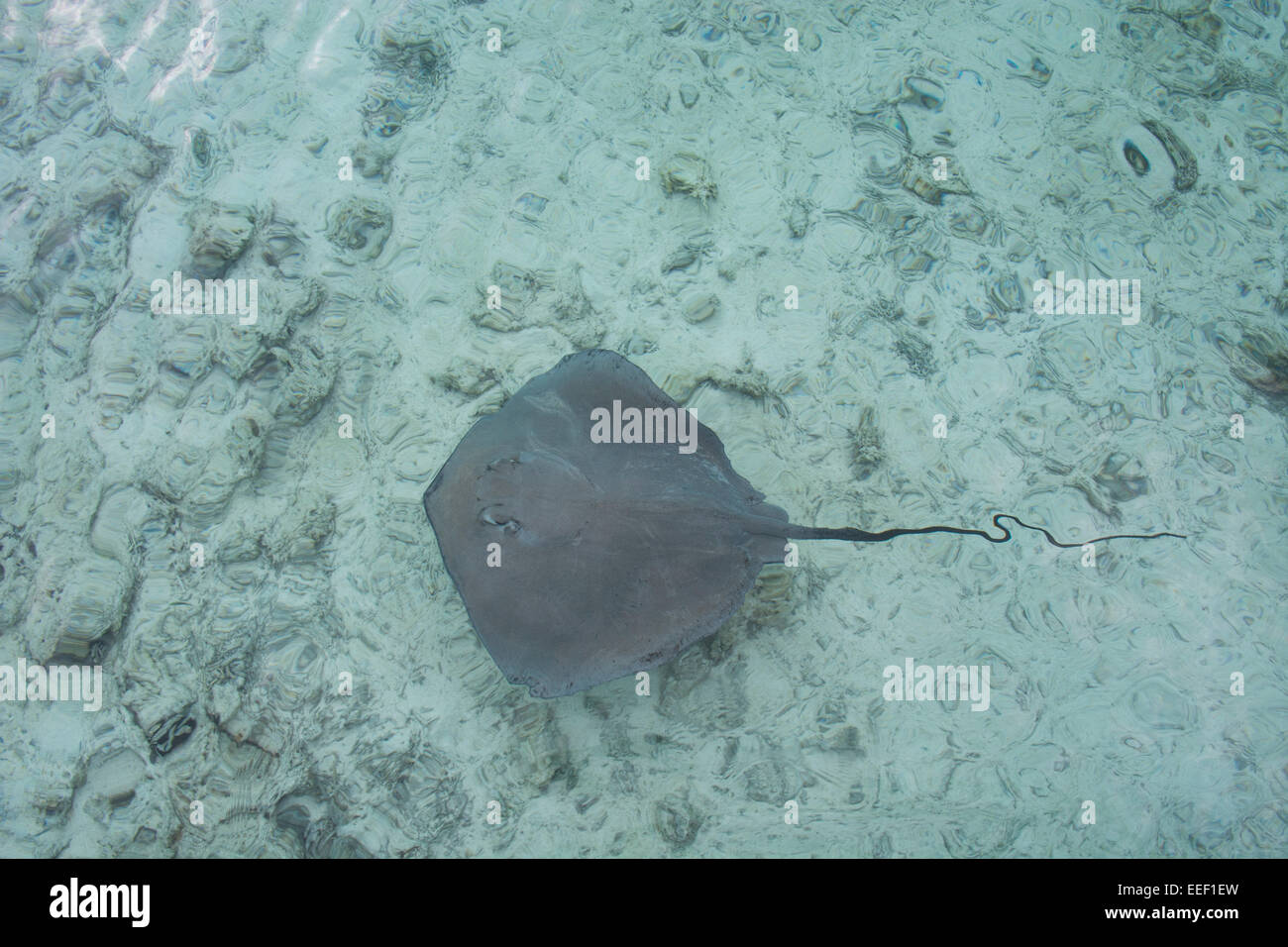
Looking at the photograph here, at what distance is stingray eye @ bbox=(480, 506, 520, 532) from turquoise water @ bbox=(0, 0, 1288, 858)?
875mm

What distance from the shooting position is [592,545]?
3803 millimetres

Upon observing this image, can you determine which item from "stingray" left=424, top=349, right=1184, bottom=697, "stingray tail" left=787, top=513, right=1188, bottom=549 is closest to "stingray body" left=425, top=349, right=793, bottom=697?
"stingray" left=424, top=349, right=1184, bottom=697

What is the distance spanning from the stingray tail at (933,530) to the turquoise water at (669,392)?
0.34 ft

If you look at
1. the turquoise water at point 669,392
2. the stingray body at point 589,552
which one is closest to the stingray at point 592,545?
the stingray body at point 589,552

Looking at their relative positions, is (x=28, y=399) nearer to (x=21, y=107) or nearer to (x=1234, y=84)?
(x=21, y=107)

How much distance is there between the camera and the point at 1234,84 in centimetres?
534

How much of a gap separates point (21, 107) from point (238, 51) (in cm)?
161

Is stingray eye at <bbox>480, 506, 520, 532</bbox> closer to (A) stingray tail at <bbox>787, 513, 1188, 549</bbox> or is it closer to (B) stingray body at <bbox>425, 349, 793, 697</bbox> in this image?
(B) stingray body at <bbox>425, 349, 793, 697</bbox>

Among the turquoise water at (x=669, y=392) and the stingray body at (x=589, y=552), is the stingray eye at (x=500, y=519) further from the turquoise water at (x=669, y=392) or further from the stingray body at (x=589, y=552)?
the turquoise water at (x=669, y=392)

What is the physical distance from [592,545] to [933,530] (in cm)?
195

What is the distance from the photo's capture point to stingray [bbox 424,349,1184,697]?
149 inches

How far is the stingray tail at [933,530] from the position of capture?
3891 mm

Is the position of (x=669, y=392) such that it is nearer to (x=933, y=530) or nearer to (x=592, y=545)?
(x=592, y=545)
